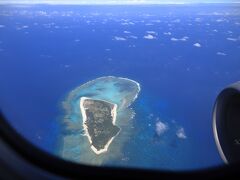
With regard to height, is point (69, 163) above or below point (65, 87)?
above

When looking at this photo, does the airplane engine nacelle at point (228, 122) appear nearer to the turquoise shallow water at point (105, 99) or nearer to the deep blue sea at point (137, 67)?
the deep blue sea at point (137, 67)

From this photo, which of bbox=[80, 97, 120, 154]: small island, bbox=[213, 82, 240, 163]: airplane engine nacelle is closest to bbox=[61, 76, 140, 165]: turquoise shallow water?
bbox=[80, 97, 120, 154]: small island

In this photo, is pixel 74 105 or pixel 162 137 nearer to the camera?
pixel 162 137

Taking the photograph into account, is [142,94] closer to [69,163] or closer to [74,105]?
[74,105]

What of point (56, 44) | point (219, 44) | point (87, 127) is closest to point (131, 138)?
point (87, 127)

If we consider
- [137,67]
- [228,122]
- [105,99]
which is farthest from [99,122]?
[228,122]

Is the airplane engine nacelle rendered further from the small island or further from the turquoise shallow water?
the small island

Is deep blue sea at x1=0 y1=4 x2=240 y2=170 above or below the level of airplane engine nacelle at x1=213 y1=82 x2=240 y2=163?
below
